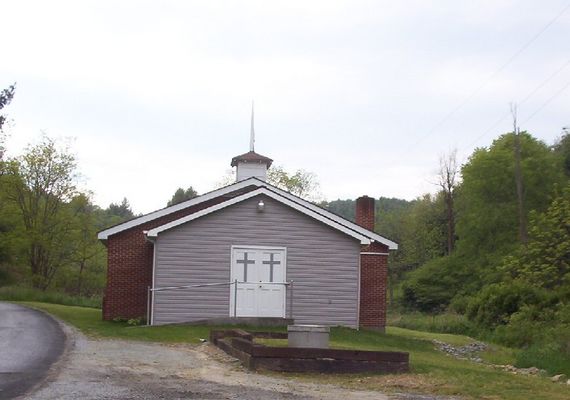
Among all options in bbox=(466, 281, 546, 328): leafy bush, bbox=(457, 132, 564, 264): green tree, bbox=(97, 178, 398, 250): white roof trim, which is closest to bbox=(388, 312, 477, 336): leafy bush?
bbox=(466, 281, 546, 328): leafy bush

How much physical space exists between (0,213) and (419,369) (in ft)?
141

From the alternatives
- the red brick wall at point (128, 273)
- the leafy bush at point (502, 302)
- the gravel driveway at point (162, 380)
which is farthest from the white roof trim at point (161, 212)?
the leafy bush at point (502, 302)

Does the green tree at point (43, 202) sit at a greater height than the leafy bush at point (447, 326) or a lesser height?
greater

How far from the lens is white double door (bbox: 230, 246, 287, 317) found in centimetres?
2394

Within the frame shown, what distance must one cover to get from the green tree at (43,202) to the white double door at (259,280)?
3054 cm

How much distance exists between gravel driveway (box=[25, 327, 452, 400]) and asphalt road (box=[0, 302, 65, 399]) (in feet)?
0.81

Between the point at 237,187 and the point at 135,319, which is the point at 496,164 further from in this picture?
the point at 135,319

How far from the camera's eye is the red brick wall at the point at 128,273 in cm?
2511

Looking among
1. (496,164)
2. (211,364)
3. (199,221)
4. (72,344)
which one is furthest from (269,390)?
(496,164)

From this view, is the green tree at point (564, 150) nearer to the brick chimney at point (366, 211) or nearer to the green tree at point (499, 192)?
the green tree at point (499, 192)

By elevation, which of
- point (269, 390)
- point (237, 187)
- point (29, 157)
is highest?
point (29, 157)

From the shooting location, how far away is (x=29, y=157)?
50.8 m

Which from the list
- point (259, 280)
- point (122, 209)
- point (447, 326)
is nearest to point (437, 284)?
point (447, 326)

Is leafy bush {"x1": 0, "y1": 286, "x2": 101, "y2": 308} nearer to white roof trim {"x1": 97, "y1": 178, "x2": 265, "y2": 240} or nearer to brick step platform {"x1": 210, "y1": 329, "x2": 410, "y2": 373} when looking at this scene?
white roof trim {"x1": 97, "y1": 178, "x2": 265, "y2": 240}
